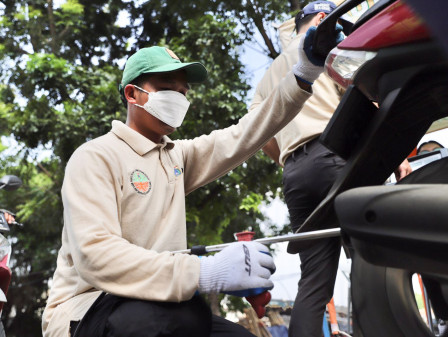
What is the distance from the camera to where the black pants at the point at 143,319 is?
1.74 meters

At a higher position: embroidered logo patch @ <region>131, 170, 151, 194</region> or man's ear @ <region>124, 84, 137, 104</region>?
man's ear @ <region>124, 84, 137, 104</region>

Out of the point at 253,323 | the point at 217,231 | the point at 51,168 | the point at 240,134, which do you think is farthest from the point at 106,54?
the point at 240,134

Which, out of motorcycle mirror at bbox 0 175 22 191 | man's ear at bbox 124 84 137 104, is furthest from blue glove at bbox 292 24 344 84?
motorcycle mirror at bbox 0 175 22 191

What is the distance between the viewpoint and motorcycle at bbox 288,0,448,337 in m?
1.33

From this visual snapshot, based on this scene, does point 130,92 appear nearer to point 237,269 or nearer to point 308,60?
point 308,60

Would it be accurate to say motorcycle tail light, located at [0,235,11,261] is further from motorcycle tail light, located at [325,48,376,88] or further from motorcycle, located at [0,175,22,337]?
motorcycle tail light, located at [325,48,376,88]

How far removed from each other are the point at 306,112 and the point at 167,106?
2.97 ft

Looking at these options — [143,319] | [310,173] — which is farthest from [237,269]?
[310,173]

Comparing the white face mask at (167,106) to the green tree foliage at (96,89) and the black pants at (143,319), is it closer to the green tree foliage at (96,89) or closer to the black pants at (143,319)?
the black pants at (143,319)

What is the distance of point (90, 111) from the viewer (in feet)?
32.4

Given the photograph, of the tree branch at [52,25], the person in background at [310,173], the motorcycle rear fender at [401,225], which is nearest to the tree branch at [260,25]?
the tree branch at [52,25]

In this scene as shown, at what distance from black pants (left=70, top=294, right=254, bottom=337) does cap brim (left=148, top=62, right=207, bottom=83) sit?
0.95m

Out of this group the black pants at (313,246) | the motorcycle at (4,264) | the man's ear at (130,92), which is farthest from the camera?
the motorcycle at (4,264)

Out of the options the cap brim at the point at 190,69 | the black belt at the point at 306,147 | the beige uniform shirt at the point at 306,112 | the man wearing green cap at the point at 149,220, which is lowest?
the black belt at the point at 306,147
